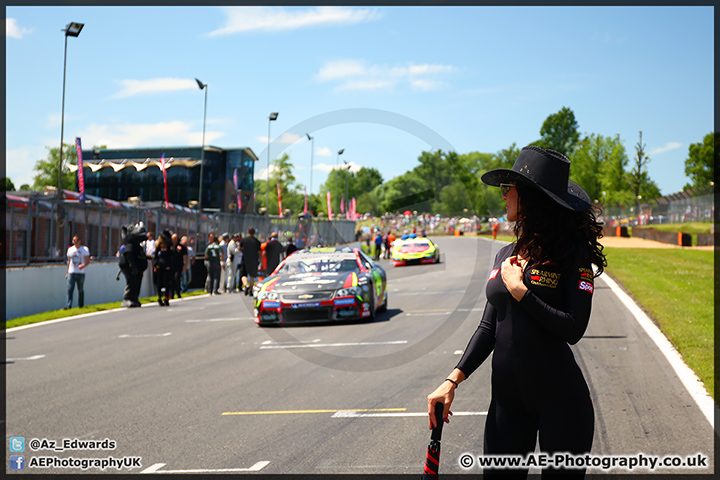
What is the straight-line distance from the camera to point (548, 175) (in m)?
3.18

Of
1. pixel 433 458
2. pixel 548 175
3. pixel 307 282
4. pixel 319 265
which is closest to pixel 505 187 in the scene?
pixel 548 175

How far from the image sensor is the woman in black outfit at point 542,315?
3043 millimetres

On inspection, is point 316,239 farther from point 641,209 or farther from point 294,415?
point 294,415

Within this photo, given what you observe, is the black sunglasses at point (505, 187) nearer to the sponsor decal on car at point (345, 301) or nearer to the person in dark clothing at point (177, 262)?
the sponsor decal on car at point (345, 301)

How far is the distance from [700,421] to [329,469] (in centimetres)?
321

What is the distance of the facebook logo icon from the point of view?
558 centimetres

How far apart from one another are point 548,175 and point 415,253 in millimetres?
34077

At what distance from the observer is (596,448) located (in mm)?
5504

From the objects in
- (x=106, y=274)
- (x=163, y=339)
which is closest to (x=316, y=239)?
(x=106, y=274)

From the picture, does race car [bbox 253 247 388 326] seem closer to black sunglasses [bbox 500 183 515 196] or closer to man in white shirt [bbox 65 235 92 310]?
man in white shirt [bbox 65 235 92 310]

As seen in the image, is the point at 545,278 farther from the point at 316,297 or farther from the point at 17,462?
the point at 316,297

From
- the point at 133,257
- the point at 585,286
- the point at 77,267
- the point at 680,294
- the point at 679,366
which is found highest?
the point at 585,286

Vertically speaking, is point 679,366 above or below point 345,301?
below

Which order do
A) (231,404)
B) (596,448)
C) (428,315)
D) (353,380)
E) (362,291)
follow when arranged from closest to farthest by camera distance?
(596,448), (231,404), (353,380), (362,291), (428,315)
